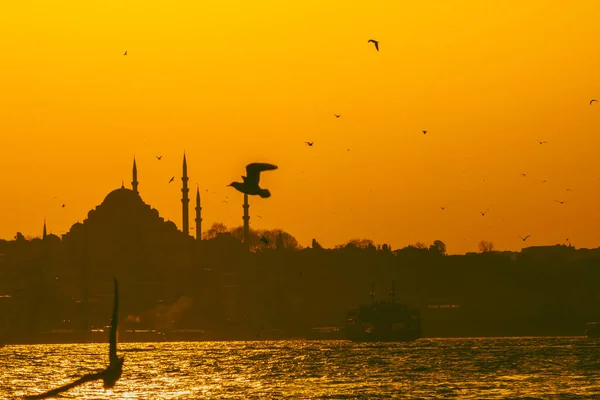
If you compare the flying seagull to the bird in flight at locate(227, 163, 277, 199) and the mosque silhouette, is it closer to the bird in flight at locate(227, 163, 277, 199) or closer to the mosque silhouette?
the bird in flight at locate(227, 163, 277, 199)

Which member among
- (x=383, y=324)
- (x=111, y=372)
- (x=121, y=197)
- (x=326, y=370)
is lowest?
(x=111, y=372)

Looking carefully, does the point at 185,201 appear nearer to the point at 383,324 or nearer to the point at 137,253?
the point at 137,253

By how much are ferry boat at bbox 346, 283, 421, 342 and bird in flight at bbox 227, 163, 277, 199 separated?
251 feet

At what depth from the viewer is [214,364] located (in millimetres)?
81062

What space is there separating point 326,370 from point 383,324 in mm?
39041

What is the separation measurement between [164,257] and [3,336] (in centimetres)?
3867

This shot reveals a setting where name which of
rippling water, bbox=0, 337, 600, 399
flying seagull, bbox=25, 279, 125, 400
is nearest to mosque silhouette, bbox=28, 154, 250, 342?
rippling water, bbox=0, 337, 600, 399

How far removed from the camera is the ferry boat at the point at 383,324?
112875 mm

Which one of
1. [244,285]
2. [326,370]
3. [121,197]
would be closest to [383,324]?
[244,285]

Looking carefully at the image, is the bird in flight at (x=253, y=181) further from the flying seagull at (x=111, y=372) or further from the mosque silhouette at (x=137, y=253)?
the mosque silhouette at (x=137, y=253)

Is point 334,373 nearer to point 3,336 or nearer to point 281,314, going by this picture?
point 3,336

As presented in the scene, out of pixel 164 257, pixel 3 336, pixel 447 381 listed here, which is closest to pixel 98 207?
pixel 164 257

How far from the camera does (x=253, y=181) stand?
36.1 meters

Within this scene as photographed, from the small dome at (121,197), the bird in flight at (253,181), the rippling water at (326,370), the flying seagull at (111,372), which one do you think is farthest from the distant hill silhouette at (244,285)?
the bird in flight at (253,181)
